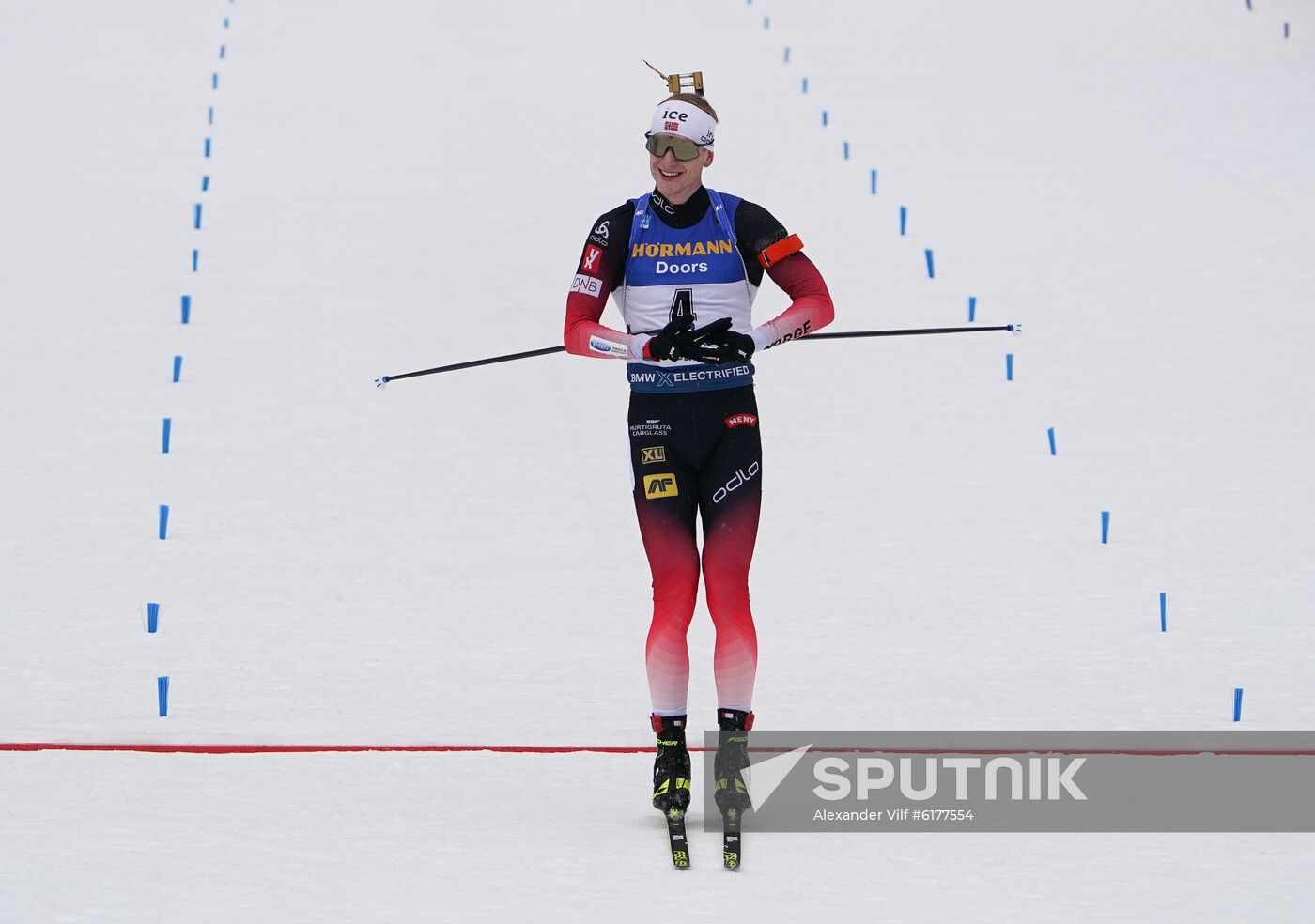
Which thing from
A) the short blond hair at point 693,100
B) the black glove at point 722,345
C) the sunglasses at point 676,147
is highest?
the short blond hair at point 693,100

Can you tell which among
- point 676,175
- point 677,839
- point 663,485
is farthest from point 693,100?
point 677,839

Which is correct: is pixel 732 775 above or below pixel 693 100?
below

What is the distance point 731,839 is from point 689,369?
1.39m

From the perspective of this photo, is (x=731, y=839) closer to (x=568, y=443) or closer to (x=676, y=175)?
(x=676, y=175)

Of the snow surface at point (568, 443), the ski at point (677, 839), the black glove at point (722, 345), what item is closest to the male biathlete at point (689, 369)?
→ the black glove at point (722, 345)

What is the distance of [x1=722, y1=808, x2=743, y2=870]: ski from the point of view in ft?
15.6

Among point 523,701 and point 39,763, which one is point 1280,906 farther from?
point 39,763

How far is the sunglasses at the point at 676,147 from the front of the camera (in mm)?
5336

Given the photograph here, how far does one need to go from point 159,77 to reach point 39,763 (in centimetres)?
1187

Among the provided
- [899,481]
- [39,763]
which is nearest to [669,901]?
[39,763]

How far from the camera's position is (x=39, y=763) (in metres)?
5.64

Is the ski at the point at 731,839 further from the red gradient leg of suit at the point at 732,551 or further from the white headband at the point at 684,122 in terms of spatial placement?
the white headband at the point at 684,122

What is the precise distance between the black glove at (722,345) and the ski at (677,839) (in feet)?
4.25

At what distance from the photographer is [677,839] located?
191 inches
